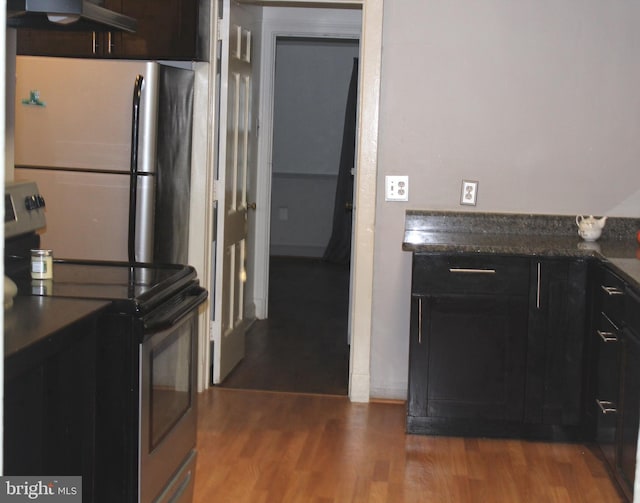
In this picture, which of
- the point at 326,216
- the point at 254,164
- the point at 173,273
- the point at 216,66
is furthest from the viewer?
the point at 326,216

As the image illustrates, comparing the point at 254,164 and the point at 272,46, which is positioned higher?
the point at 272,46

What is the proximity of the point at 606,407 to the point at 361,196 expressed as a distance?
1.65m

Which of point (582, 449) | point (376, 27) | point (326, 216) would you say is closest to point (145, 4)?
point (376, 27)

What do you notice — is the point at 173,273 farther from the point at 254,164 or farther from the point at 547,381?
the point at 254,164

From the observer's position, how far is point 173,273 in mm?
2783

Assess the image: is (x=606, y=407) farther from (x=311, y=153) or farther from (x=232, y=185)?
(x=311, y=153)

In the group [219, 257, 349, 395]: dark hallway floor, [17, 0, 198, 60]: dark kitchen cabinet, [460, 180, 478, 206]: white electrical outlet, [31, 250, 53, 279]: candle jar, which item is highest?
[17, 0, 198, 60]: dark kitchen cabinet

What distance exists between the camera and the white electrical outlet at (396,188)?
15.3 feet

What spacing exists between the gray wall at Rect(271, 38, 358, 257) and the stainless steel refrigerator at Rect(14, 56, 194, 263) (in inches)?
220

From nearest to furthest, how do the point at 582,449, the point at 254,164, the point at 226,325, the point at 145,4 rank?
the point at 582,449, the point at 145,4, the point at 226,325, the point at 254,164

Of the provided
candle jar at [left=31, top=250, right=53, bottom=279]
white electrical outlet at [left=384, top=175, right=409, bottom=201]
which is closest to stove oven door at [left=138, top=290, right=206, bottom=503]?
candle jar at [left=31, top=250, right=53, bottom=279]

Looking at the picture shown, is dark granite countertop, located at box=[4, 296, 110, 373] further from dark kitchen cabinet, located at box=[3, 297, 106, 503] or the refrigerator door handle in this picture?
the refrigerator door handle

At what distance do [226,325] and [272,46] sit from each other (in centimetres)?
238

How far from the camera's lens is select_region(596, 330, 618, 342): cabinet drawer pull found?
3691 millimetres
